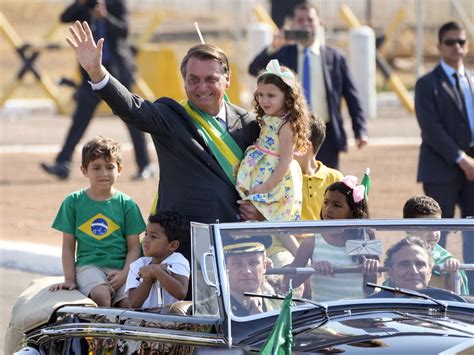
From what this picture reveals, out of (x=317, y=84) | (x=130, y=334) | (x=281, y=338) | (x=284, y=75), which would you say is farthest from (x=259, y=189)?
(x=317, y=84)

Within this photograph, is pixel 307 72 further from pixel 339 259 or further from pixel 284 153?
pixel 339 259

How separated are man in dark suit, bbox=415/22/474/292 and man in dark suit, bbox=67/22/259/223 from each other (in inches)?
113

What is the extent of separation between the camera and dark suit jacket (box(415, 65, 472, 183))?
881 centimetres

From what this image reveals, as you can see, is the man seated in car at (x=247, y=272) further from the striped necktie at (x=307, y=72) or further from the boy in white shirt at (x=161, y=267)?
the striped necktie at (x=307, y=72)

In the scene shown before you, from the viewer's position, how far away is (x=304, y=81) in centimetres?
981

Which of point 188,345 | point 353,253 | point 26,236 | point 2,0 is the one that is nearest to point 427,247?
point 353,253

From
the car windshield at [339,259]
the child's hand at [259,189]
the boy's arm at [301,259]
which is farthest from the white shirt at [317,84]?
the boy's arm at [301,259]

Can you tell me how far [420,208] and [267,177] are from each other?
28.8 inches

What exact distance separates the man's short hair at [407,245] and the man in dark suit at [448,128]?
11.7ft

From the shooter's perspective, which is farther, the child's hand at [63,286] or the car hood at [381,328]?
the child's hand at [63,286]

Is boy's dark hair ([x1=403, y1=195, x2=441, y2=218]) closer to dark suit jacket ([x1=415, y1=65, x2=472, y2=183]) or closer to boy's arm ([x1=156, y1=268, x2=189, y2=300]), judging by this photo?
boy's arm ([x1=156, y1=268, x2=189, y2=300])

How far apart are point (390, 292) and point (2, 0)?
3628 centimetres

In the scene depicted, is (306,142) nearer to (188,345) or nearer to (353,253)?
(353,253)

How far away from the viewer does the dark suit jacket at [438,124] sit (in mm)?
8812
